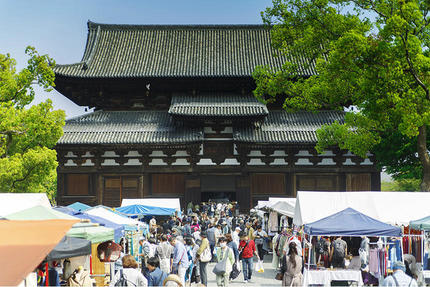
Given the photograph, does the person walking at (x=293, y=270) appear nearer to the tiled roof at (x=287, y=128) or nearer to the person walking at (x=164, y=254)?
the person walking at (x=164, y=254)

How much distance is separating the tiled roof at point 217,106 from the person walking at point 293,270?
60.8 feet

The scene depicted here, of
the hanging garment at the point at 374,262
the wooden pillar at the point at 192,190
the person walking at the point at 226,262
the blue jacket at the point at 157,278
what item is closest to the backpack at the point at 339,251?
the hanging garment at the point at 374,262

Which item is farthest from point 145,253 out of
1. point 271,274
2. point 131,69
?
point 131,69

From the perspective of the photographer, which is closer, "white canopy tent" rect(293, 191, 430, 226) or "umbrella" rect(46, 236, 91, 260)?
"umbrella" rect(46, 236, 91, 260)

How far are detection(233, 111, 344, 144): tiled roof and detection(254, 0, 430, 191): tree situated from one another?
6.59m

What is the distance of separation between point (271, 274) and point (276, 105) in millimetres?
18095

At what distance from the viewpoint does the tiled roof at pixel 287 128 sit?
1118 inches

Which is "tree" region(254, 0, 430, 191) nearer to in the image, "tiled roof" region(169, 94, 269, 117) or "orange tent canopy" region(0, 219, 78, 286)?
"tiled roof" region(169, 94, 269, 117)

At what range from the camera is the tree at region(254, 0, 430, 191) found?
50.0 ft

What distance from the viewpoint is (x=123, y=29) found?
121 feet

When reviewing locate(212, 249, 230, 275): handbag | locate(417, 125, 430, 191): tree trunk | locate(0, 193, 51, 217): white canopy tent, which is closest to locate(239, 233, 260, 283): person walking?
locate(212, 249, 230, 275): handbag

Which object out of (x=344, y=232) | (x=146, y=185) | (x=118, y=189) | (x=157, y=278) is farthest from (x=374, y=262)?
(x=118, y=189)

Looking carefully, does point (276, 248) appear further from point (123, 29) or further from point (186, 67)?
point (123, 29)

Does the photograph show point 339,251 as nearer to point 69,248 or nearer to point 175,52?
point 69,248
